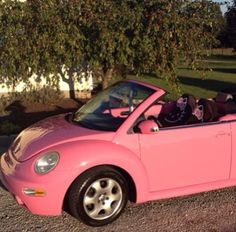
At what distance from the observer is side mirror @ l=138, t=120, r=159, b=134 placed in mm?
5211

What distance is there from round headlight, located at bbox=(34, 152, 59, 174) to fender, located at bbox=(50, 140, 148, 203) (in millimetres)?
55

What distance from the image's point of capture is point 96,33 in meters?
10.3

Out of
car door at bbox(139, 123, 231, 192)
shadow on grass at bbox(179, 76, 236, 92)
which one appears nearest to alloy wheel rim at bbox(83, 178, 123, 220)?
car door at bbox(139, 123, 231, 192)

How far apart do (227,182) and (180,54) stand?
558 cm

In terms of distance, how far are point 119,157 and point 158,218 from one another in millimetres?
823

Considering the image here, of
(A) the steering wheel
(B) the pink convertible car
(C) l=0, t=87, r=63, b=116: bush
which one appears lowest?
(C) l=0, t=87, r=63, b=116: bush

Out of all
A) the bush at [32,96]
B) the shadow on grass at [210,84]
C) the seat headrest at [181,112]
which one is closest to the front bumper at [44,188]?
the seat headrest at [181,112]

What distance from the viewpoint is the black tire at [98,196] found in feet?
16.3

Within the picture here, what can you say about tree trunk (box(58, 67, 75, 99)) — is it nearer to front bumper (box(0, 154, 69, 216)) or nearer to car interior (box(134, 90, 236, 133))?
car interior (box(134, 90, 236, 133))

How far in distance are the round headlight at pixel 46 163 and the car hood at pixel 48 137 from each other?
0.13 m

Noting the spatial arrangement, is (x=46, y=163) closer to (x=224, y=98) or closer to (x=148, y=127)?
(x=148, y=127)

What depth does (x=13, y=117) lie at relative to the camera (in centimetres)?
1108

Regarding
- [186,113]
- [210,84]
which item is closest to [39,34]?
[186,113]

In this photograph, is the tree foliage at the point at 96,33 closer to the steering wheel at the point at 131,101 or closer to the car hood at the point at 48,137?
the steering wheel at the point at 131,101
